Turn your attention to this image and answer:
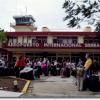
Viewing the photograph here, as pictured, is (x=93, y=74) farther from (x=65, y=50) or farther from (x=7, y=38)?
(x=7, y=38)

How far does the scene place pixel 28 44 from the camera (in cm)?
5294

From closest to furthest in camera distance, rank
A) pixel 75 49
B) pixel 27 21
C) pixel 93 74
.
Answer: pixel 93 74
pixel 75 49
pixel 27 21

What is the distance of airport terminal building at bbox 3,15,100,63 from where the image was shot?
2074 inches

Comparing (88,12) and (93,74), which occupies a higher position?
(88,12)

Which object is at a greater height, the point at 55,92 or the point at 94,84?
the point at 94,84

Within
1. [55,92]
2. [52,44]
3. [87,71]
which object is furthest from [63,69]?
[52,44]

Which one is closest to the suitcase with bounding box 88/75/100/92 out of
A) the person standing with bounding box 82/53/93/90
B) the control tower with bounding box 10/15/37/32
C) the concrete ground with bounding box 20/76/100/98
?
the person standing with bounding box 82/53/93/90

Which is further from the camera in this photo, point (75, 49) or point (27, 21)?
point (27, 21)

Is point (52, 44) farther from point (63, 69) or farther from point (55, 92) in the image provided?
point (55, 92)

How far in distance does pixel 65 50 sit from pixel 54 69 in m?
21.0

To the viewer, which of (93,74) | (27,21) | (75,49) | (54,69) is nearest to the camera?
(93,74)

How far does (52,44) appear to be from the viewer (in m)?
52.8

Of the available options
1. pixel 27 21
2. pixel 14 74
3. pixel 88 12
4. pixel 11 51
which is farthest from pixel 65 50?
pixel 88 12

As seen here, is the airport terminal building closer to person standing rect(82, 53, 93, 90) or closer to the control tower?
the control tower
